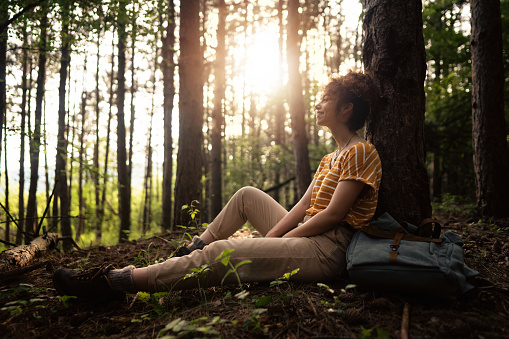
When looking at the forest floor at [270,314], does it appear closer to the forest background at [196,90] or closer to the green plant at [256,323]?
the green plant at [256,323]

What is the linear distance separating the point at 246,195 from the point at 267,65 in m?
10.4

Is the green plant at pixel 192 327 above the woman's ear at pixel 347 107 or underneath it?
underneath

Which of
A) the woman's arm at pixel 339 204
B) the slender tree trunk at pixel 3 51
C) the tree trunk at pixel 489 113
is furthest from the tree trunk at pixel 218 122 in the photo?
the woman's arm at pixel 339 204

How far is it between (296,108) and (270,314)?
6.17m

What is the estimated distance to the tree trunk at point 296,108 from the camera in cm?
729

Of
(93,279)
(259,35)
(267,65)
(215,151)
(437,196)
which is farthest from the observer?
(259,35)

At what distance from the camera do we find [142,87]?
1576cm

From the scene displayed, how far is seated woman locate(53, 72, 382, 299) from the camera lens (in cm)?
212

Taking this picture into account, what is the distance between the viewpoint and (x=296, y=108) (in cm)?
742

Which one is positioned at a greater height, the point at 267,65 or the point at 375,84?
the point at 267,65

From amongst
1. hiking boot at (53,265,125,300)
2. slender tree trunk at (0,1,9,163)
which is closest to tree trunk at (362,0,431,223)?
hiking boot at (53,265,125,300)

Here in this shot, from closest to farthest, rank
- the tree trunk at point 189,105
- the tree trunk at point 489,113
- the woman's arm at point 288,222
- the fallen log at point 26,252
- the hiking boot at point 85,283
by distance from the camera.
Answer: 1. the hiking boot at point 85,283
2. the woman's arm at point 288,222
3. the fallen log at point 26,252
4. the tree trunk at point 489,113
5. the tree trunk at point 189,105

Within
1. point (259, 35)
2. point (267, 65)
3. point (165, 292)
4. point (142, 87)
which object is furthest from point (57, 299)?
point (142, 87)

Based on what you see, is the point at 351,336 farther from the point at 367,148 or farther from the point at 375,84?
the point at 375,84
